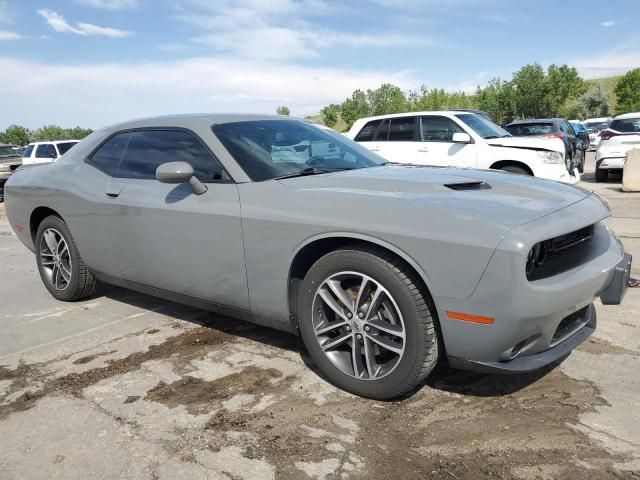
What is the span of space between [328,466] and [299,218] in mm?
1257

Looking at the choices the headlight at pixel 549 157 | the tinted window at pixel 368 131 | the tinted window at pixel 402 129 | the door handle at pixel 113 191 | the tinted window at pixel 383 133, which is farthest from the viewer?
the tinted window at pixel 368 131

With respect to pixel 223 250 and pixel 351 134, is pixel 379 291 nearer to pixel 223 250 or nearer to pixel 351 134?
pixel 223 250

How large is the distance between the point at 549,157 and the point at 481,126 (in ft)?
4.98

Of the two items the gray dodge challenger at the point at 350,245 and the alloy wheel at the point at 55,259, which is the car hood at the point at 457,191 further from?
the alloy wheel at the point at 55,259

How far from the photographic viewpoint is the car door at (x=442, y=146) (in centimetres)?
948

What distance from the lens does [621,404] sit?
2.73 meters

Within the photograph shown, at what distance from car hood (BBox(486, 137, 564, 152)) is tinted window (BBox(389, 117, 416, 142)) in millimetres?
1455

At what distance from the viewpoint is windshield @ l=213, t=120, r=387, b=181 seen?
3408 mm

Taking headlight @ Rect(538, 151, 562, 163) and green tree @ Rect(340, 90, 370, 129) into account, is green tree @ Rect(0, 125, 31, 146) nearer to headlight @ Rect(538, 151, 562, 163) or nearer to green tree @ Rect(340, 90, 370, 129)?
green tree @ Rect(340, 90, 370, 129)

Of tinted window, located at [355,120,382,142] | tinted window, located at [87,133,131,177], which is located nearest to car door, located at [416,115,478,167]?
tinted window, located at [355,120,382,142]

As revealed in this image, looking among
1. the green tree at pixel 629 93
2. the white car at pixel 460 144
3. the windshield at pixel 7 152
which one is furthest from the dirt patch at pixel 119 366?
the green tree at pixel 629 93

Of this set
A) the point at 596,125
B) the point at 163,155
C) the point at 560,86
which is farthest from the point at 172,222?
the point at 560,86

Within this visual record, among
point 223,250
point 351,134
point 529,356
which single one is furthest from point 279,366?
point 351,134

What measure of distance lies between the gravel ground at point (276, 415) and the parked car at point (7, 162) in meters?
16.4
